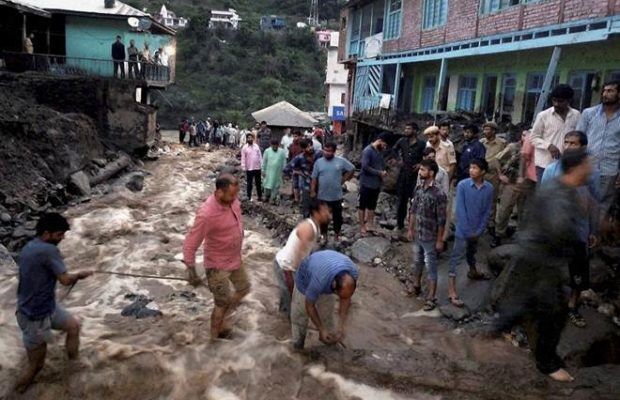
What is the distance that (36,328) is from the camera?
4.48 m

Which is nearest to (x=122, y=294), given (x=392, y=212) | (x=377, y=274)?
(x=377, y=274)

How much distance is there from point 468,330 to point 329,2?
253 feet

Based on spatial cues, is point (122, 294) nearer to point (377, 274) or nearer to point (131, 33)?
point (377, 274)

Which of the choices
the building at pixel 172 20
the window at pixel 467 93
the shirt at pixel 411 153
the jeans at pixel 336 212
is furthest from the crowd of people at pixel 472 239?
the building at pixel 172 20

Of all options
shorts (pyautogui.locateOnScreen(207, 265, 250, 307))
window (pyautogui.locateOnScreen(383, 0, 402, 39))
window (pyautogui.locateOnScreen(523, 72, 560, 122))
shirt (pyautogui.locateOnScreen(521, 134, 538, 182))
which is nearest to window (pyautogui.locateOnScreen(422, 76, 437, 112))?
window (pyautogui.locateOnScreen(383, 0, 402, 39))

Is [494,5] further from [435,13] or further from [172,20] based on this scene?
[172,20]

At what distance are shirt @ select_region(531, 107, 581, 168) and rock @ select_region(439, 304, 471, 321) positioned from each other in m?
2.08

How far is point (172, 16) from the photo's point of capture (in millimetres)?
65250

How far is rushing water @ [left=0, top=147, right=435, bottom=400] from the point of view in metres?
4.97

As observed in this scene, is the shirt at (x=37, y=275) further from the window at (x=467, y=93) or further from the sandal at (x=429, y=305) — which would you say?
the window at (x=467, y=93)

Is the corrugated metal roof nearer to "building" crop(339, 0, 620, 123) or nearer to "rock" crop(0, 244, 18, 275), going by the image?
"building" crop(339, 0, 620, 123)

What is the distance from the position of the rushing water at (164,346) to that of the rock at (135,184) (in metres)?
5.42

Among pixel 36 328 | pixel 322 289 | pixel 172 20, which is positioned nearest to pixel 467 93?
pixel 322 289

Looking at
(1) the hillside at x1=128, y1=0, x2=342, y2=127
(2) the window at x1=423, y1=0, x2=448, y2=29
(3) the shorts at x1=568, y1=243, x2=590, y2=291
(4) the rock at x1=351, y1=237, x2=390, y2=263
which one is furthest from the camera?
(1) the hillside at x1=128, y1=0, x2=342, y2=127
